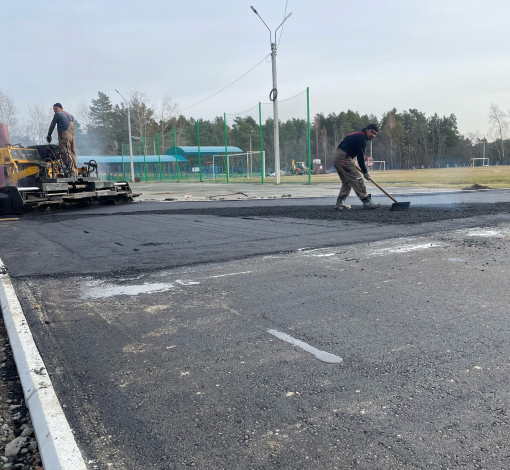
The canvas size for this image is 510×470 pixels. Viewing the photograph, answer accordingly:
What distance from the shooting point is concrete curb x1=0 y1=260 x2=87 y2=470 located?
6.06ft

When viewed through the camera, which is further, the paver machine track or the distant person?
the paver machine track

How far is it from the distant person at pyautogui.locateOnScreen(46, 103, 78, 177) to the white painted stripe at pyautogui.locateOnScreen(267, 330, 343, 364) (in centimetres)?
1046

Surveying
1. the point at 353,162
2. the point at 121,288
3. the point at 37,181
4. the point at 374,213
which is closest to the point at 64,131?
the point at 37,181

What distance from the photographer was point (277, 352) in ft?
9.54

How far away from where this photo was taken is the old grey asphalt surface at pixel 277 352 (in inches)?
77.6

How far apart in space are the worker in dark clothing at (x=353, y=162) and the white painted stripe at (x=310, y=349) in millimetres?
7969

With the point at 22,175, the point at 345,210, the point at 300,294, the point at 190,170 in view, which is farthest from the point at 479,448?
the point at 190,170

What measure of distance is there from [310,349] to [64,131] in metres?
11.1

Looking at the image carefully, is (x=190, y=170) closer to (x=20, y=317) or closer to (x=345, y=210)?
(x=345, y=210)

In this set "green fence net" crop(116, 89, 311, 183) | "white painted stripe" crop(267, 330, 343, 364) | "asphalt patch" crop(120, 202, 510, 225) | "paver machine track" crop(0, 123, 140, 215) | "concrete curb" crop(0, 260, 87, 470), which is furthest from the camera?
"green fence net" crop(116, 89, 311, 183)

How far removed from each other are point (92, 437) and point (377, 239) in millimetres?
5562

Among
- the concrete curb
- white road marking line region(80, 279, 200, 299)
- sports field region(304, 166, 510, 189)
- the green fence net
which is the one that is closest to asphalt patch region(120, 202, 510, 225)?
white road marking line region(80, 279, 200, 299)

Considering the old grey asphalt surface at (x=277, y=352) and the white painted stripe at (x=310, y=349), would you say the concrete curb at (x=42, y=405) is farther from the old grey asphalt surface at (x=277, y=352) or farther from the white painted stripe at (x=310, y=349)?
the white painted stripe at (x=310, y=349)

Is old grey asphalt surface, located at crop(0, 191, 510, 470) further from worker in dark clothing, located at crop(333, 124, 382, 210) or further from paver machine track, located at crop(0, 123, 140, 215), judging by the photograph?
paver machine track, located at crop(0, 123, 140, 215)
